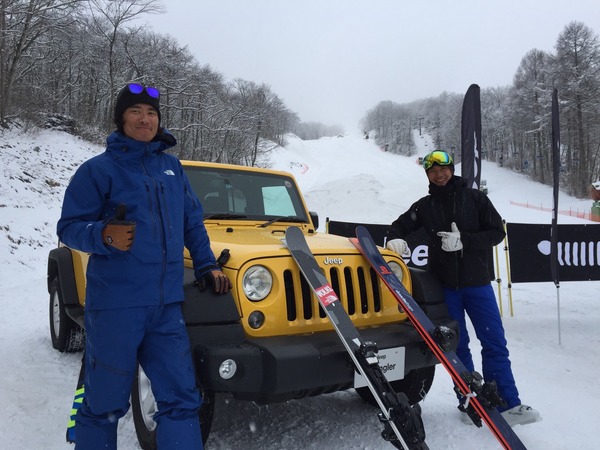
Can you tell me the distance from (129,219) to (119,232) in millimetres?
225

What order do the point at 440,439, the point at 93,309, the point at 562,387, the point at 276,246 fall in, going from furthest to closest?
the point at 562,387
the point at 440,439
the point at 276,246
the point at 93,309

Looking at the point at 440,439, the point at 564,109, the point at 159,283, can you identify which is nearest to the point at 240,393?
the point at 159,283

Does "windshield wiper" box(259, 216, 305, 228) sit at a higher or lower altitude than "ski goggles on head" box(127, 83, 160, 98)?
lower

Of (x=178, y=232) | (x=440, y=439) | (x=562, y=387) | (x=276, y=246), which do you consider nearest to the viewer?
(x=178, y=232)

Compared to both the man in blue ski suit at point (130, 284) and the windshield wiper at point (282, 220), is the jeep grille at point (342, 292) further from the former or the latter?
the windshield wiper at point (282, 220)

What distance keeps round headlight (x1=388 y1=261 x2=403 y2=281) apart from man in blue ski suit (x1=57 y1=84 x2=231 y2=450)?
1.57m

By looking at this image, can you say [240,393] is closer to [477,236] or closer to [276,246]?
[276,246]

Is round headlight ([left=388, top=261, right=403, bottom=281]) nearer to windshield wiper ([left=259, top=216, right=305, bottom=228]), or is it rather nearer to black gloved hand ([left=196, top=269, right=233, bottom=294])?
windshield wiper ([left=259, top=216, right=305, bottom=228])

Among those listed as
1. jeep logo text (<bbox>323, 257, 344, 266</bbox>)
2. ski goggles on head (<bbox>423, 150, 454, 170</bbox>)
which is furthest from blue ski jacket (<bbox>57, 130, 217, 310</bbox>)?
ski goggles on head (<bbox>423, 150, 454, 170</bbox>)

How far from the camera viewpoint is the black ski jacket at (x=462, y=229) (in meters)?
3.46

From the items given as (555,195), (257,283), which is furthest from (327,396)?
(555,195)

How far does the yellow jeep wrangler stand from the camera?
2.29 meters

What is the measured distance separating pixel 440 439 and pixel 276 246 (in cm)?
173

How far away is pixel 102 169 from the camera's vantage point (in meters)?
2.13
